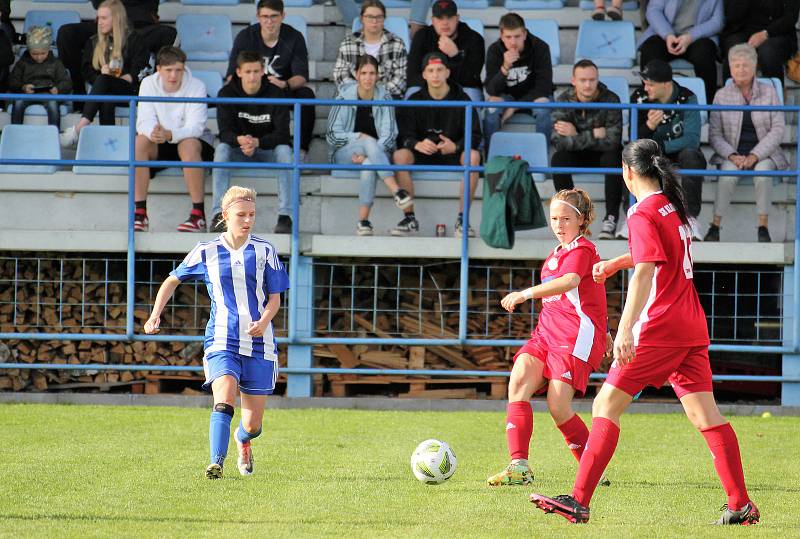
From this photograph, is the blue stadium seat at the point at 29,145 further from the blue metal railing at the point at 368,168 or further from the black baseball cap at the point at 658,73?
the black baseball cap at the point at 658,73

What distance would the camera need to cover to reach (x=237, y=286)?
272 inches

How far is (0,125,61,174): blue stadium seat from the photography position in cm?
1148

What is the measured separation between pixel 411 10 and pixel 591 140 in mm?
3390

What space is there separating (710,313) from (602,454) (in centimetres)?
669

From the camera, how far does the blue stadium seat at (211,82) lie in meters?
12.2

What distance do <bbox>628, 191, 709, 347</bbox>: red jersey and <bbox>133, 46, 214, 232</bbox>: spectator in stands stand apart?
643cm

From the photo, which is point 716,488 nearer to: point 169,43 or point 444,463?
point 444,463

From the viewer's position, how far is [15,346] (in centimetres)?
1186

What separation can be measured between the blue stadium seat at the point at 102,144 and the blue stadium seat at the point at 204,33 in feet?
6.62

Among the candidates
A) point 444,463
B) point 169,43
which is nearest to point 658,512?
point 444,463

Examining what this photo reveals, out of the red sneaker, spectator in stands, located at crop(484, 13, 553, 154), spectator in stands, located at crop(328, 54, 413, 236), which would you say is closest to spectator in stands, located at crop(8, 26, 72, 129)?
the red sneaker

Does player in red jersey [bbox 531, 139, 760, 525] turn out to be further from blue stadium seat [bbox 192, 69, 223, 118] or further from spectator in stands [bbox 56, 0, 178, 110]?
spectator in stands [bbox 56, 0, 178, 110]

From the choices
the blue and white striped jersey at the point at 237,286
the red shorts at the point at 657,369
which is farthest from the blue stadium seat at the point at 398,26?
the red shorts at the point at 657,369

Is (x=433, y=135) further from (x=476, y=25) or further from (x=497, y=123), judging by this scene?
(x=476, y=25)
